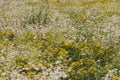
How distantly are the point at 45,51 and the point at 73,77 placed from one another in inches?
61.5

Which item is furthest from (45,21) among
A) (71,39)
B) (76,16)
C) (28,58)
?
(28,58)

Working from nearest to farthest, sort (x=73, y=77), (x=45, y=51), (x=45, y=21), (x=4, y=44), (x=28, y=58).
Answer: (x=73, y=77), (x=28, y=58), (x=45, y=51), (x=4, y=44), (x=45, y=21)

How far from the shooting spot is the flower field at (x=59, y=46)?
735 centimetres

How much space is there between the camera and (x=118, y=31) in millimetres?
10094

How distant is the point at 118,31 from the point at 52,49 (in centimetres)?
189

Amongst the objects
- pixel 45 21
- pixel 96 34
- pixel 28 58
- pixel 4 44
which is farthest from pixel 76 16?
pixel 28 58

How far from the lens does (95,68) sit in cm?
810

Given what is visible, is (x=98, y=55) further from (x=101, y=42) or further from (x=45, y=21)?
(x=45, y=21)

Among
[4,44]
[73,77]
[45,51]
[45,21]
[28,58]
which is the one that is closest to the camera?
[73,77]

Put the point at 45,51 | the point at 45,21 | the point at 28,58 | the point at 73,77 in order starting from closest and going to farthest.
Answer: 1. the point at 73,77
2. the point at 28,58
3. the point at 45,51
4. the point at 45,21

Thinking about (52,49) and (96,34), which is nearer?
(52,49)

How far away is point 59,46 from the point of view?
9.92m

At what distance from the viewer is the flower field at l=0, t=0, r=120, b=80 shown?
7.35m

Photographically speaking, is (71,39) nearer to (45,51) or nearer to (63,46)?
(63,46)
